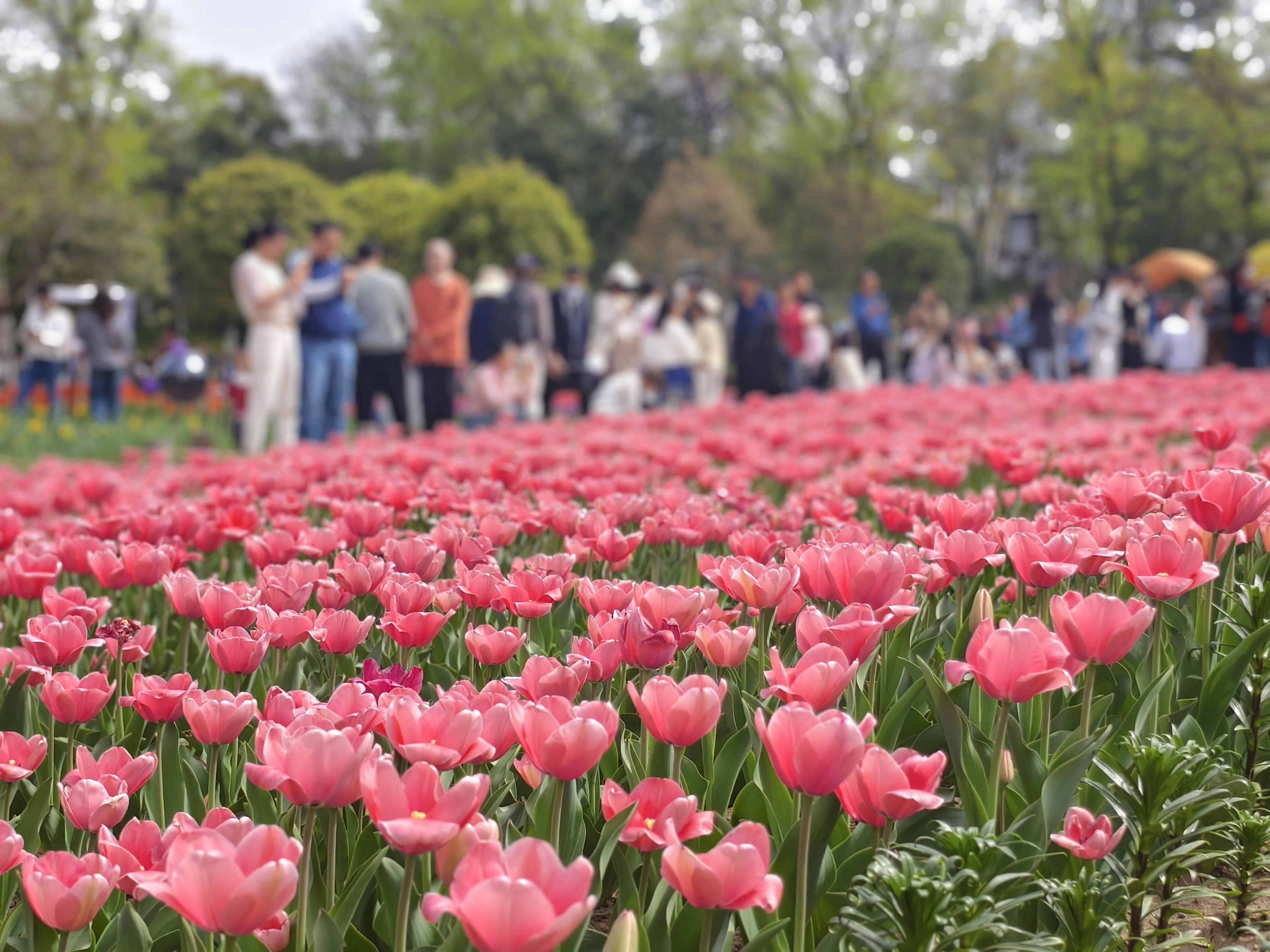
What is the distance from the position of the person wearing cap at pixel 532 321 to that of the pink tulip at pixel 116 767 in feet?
32.0

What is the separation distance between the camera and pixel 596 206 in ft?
143

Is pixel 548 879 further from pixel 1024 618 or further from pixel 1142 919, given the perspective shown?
pixel 1142 919

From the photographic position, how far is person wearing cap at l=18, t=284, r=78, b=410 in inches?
592

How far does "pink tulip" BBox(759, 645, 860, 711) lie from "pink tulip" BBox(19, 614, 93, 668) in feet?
3.73

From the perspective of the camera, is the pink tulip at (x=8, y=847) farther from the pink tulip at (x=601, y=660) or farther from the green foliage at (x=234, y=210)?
the green foliage at (x=234, y=210)

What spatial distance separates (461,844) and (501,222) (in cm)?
2739

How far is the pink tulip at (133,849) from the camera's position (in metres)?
1.35

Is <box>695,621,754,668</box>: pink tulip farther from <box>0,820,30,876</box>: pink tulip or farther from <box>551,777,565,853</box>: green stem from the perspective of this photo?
<box>0,820,30,876</box>: pink tulip

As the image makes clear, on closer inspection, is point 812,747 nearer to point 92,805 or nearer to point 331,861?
point 331,861

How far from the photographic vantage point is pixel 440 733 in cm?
136

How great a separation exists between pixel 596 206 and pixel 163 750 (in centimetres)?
4315

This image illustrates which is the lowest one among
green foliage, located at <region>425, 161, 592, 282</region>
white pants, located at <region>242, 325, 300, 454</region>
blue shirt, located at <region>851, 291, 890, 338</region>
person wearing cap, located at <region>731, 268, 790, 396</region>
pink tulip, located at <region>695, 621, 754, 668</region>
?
pink tulip, located at <region>695, 621, 754, 668</region>

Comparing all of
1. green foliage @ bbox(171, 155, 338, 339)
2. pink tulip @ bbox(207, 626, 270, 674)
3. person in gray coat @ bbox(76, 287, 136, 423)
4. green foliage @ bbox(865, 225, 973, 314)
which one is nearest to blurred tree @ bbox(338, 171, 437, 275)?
green foliage @ bbox(171, 155, 338, 339)

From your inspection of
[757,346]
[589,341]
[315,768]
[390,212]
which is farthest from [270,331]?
[390,212]
